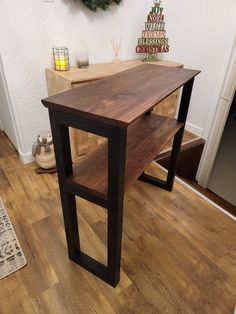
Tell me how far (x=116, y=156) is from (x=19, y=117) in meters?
1.57

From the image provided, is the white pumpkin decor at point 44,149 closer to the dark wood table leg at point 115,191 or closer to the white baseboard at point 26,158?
the white baseboard at point 26,158

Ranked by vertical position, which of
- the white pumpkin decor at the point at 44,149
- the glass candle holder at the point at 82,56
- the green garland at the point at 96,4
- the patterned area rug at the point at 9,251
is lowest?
the patterned area rug at the point at 9,251

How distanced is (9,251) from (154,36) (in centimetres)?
249

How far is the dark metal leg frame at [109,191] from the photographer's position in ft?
2.87

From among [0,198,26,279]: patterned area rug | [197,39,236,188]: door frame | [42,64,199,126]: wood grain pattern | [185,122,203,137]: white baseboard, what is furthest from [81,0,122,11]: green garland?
[0,198,26,279]: patterned area rug

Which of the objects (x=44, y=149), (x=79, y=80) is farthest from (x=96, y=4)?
(x=44, y=149)

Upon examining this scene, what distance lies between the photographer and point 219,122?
238cm

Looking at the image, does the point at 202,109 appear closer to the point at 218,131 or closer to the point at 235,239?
the point at 218,131

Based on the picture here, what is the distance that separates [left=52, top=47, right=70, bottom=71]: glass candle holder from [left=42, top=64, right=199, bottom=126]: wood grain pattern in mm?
853

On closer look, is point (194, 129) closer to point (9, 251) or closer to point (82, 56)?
point (82, 56)

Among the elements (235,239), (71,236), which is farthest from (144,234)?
(235,239)

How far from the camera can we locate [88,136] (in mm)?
2178

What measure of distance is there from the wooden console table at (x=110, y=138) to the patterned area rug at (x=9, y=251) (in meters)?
0.35

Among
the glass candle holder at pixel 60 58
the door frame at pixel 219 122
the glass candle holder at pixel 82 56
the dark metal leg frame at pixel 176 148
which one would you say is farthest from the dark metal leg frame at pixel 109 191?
the door frame at pixel 219 122
